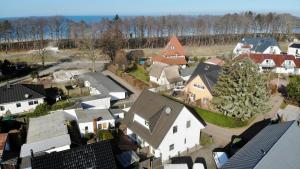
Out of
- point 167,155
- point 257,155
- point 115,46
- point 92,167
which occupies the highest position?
point 115,46

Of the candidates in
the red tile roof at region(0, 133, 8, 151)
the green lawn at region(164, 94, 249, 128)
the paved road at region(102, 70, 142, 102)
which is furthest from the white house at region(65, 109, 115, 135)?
the green lawn at region(164, 94, 249, 128)

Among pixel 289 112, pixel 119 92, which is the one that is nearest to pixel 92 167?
pixel 119 92

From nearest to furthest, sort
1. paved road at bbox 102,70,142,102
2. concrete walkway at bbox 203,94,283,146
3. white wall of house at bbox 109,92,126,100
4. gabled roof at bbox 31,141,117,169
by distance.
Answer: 1. gabled roof at bbox 31,141,117,169
2. concrete walkway at bbox 203,94,283,146
3. white wall of house at bbox 109,92,126,100
4. paved road at bbox 102,70,142,102

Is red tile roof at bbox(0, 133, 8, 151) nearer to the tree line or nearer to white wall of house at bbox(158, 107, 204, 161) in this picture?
white wall of house at bbox(158, 107, 204, 161)

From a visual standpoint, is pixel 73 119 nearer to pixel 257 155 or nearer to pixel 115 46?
pixel 257 155

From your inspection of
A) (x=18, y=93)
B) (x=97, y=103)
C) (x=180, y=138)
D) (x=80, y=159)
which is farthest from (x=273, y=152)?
(x=18, y=93)

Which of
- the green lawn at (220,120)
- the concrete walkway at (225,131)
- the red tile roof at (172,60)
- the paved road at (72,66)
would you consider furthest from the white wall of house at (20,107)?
the red tile roof at (172,60)

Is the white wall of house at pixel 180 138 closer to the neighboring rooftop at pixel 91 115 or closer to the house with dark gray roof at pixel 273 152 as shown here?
the neighboring rooftop at pixel 91 115
